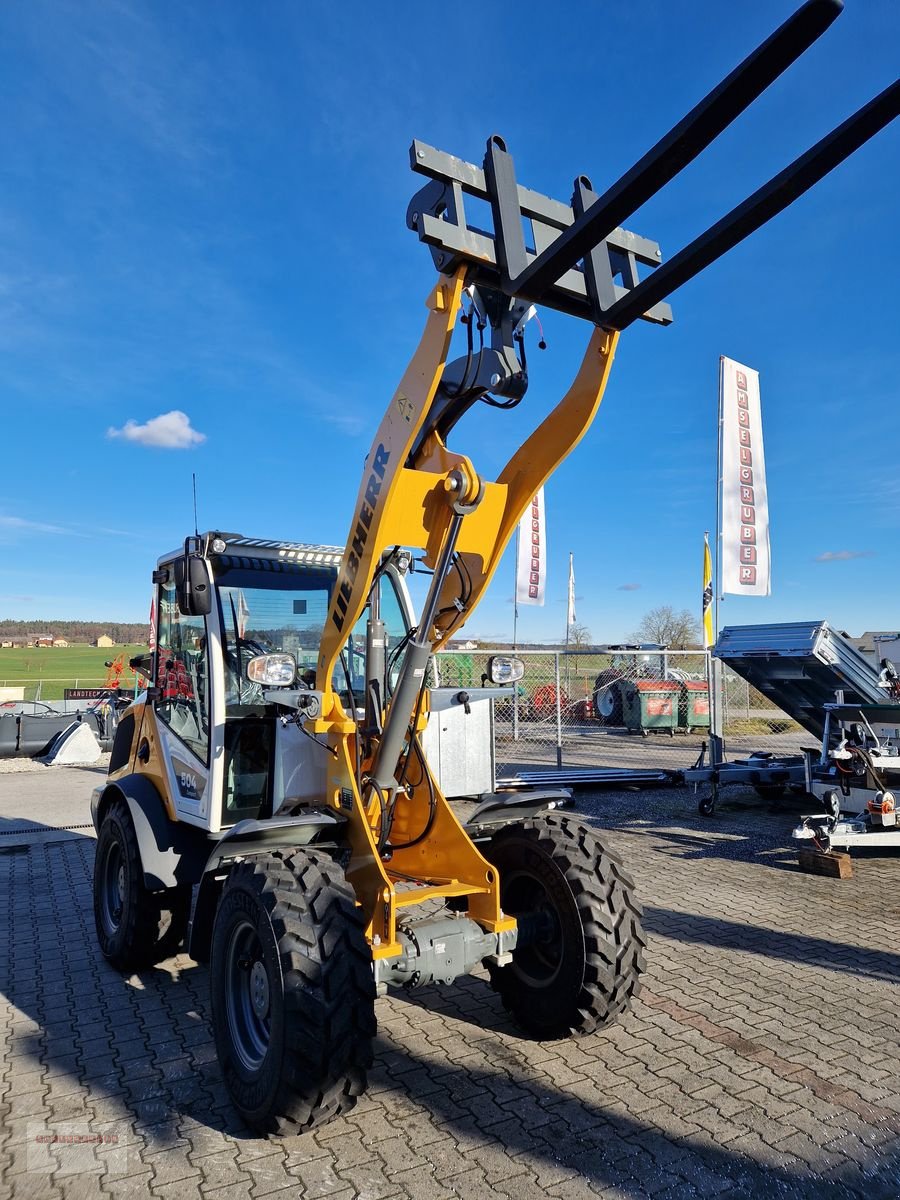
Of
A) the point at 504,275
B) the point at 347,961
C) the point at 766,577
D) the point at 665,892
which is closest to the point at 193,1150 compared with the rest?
the point at 347,961

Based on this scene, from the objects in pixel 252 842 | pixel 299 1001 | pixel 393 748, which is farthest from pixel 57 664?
pixel 299 1001

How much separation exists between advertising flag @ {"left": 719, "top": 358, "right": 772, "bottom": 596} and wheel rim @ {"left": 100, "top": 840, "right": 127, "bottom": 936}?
8800 mm

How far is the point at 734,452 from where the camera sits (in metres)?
12.1

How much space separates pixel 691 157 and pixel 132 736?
525 centimetres

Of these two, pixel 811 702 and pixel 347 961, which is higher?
pixel 811 702

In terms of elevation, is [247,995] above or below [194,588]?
below

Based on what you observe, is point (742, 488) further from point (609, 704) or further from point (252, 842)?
point (609, 704)

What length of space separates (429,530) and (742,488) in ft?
31.1

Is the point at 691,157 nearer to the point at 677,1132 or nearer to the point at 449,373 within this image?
the point at 449,373

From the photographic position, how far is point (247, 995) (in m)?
3.62

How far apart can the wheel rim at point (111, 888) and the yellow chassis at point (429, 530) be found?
2258 millimetres

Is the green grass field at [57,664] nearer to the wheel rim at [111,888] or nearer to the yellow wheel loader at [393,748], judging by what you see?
the wheel rim at [111,888]

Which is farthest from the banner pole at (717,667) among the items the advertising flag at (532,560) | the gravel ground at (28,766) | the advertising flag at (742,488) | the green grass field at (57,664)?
the green grass field at (57,664)

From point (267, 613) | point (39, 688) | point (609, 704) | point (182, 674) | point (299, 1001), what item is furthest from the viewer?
point (39, 688)
